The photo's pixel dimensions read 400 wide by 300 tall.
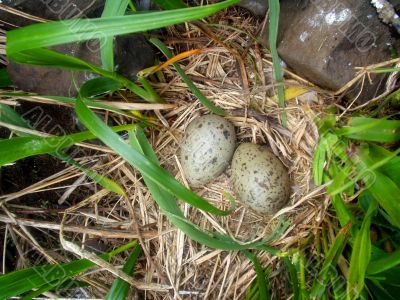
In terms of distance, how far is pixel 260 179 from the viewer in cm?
116

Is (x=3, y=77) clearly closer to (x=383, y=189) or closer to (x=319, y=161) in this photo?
(x=319, y=161)

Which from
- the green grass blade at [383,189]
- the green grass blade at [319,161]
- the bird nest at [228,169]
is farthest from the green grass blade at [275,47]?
the green grass blade at [383,189]

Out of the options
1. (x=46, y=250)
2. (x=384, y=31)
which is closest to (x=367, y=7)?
(x=384, y=31)

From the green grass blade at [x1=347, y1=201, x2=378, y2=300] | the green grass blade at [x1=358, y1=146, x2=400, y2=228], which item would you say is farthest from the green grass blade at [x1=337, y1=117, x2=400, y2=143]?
the green grass blade at [x1=347, y1=201, x2=378, y2=300]

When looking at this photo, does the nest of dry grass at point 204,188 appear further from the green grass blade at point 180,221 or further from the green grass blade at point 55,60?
the green grass blade at point 55,60

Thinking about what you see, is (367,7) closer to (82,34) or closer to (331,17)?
(331,17)

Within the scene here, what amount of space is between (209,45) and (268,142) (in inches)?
13.3

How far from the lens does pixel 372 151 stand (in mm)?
1067

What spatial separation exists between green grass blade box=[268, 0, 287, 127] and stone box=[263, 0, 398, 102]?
6 centimetres

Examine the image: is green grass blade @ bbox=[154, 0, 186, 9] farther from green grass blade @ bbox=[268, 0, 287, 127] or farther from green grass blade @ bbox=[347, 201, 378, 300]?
green grass blade @ bbox=[347, 201, 378, 300]

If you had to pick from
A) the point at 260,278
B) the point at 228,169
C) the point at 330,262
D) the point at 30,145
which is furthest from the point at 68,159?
the point at 330,262

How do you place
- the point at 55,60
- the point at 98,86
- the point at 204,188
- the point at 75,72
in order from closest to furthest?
the point at 55,60
the point at 98,86
the point at 75,72
the point at 204,188

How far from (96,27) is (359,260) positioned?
2.53ft

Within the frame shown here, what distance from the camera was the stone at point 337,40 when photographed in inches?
43.1
